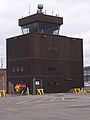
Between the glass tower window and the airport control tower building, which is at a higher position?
the glass tower window

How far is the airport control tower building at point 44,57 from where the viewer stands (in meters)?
57.1

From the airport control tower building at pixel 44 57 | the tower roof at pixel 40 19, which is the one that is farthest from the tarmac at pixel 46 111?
the tower roof at pixel 40 19

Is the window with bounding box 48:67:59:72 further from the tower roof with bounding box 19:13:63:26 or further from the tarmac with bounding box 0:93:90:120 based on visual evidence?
the tarmac with bounding box 0:93:90:120

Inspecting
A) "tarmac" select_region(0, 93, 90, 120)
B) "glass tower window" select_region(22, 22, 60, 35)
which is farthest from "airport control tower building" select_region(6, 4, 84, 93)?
"tarmac" select_region(0, 93, 90, 120)

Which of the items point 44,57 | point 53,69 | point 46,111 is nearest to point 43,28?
point 44,57

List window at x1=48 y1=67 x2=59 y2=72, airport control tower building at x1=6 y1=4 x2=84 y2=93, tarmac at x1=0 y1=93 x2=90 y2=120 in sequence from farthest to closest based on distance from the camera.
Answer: window at x1=48 y1=67 x2=59 y2=72
airport control tower building at x1=6 y1=4 x2=84 y2=93
tarmac at x1=0 y1=93 x2=90 y2=120

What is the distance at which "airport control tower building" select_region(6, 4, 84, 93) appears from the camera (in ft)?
187

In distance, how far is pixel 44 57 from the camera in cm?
5800

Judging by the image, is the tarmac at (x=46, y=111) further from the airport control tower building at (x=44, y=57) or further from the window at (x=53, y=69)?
the window at (x=53, y=69)

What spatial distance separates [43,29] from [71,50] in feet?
20.6

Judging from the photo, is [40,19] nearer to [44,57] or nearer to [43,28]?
[43,28]

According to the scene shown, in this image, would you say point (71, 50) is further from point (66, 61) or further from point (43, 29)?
point (43, 29)

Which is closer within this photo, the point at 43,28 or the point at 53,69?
the point at 53,69

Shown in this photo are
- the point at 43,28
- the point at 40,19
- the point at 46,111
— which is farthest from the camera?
the point at 43,28
